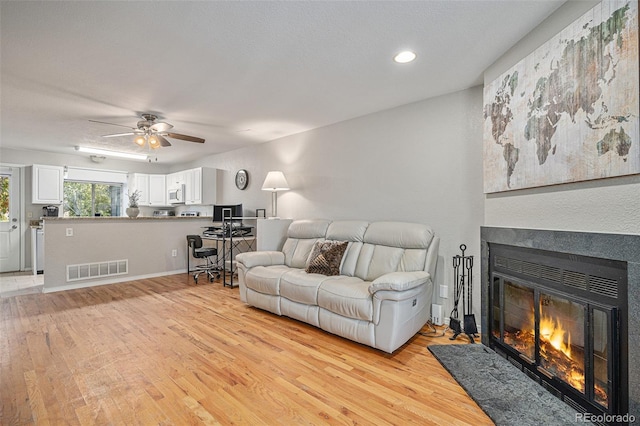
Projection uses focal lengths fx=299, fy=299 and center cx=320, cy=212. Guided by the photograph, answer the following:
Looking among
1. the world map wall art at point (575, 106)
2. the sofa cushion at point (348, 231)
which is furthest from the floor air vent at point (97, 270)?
the world map wall art at point (575, 106)

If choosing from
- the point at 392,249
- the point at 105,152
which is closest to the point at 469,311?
the point at 392,249

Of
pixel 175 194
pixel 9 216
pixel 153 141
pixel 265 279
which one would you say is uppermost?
pixel 153 141

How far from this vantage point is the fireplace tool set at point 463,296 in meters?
2.71

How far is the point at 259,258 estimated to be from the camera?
3791 millimetres

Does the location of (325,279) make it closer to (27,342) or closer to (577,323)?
(577,323)

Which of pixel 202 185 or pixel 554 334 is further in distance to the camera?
pixel 202 185

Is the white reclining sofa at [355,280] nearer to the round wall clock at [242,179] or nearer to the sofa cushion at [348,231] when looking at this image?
the sofa cushion at [348,231]

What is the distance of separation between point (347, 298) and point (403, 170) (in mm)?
1695

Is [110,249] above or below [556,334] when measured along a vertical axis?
above

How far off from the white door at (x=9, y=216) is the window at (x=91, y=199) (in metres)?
0.75

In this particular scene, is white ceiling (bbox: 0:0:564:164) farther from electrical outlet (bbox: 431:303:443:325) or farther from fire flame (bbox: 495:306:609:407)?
electrical outlet (bbox: 431:303:443:325)

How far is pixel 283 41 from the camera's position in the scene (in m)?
2.21

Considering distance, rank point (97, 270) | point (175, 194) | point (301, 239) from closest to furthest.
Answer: point (301, 239)
point (97, 270)
point (175, 194)

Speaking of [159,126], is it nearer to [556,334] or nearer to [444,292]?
[444,292]
